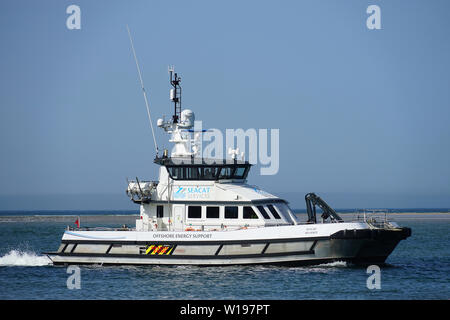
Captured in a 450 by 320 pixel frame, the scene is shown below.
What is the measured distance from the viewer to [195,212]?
86.5 feet

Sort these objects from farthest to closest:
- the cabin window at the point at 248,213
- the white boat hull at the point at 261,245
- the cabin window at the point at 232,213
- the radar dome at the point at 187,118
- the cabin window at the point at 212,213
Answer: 1. the radar dome at the point at 187,118
2. the cabin window at the point at 212,213
3. the cabin window at the point at 232,213
4. the cabin window at the point at 248,213
5. the white boat hull at the point at 261,245

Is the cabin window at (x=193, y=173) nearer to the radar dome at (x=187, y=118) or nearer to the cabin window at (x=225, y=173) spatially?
the cabin window at (x=225, y=173)

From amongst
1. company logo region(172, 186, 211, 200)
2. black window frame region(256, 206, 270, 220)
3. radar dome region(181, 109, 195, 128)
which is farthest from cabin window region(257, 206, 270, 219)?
radar dome region(181, 109, 195, 128)

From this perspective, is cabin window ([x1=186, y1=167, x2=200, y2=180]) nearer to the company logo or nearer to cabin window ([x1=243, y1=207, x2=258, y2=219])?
the company logo

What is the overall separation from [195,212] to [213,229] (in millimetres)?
1101

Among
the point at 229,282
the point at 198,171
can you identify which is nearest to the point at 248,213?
the point at 198,171

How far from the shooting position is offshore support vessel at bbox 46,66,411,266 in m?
24.4

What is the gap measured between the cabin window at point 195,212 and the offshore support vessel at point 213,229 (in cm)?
4

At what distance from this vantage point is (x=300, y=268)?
24203 millimetres

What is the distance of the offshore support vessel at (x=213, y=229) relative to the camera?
24391mm

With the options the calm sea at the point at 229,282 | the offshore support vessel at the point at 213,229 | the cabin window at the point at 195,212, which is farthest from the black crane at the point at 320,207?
the cabin window at the point at 195,212

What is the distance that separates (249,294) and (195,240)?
5.35 meters

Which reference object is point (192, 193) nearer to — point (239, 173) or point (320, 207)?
point (239, 173)

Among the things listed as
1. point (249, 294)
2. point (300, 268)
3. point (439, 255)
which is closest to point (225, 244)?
point (300, 268)
